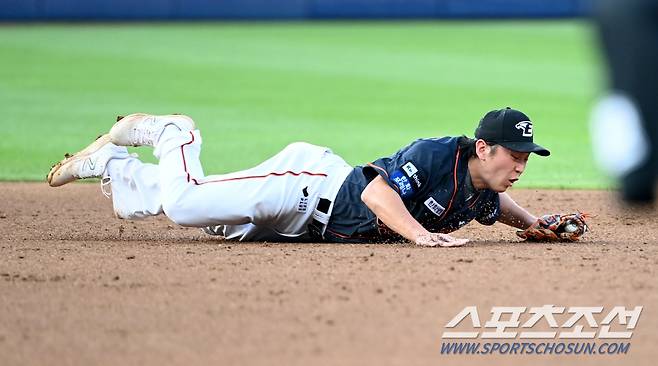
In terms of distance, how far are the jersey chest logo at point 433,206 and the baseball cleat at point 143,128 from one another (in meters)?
1.35

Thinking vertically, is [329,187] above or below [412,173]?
below

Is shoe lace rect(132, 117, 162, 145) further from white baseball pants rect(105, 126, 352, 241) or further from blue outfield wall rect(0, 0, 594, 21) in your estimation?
blue outfield wall rect(0, 0, 594, 21)

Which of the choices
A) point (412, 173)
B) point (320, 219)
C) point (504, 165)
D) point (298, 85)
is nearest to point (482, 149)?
point (504, 165)

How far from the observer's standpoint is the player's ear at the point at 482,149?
5133mm

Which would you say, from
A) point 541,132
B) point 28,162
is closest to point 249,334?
point 28,162

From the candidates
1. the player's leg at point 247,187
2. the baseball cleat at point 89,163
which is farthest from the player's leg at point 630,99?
the baseball cleat at point 89,163

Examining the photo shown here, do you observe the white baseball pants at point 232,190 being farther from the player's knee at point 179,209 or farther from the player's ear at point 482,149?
the player's ear at point 482,149

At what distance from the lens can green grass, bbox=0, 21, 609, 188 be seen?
10.7 meters

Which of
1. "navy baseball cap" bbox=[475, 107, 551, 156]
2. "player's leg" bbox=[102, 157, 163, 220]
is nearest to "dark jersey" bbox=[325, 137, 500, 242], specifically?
"navy baseball cap" bbox=[475, 107, 551, 156]

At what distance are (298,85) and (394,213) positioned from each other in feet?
34.8

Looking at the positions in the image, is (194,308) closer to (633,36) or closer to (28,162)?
(633,36)

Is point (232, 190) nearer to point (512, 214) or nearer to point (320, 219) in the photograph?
point (320, 219)

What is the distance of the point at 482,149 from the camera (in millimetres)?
5145

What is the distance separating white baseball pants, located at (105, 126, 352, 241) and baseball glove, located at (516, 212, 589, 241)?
964 mm
